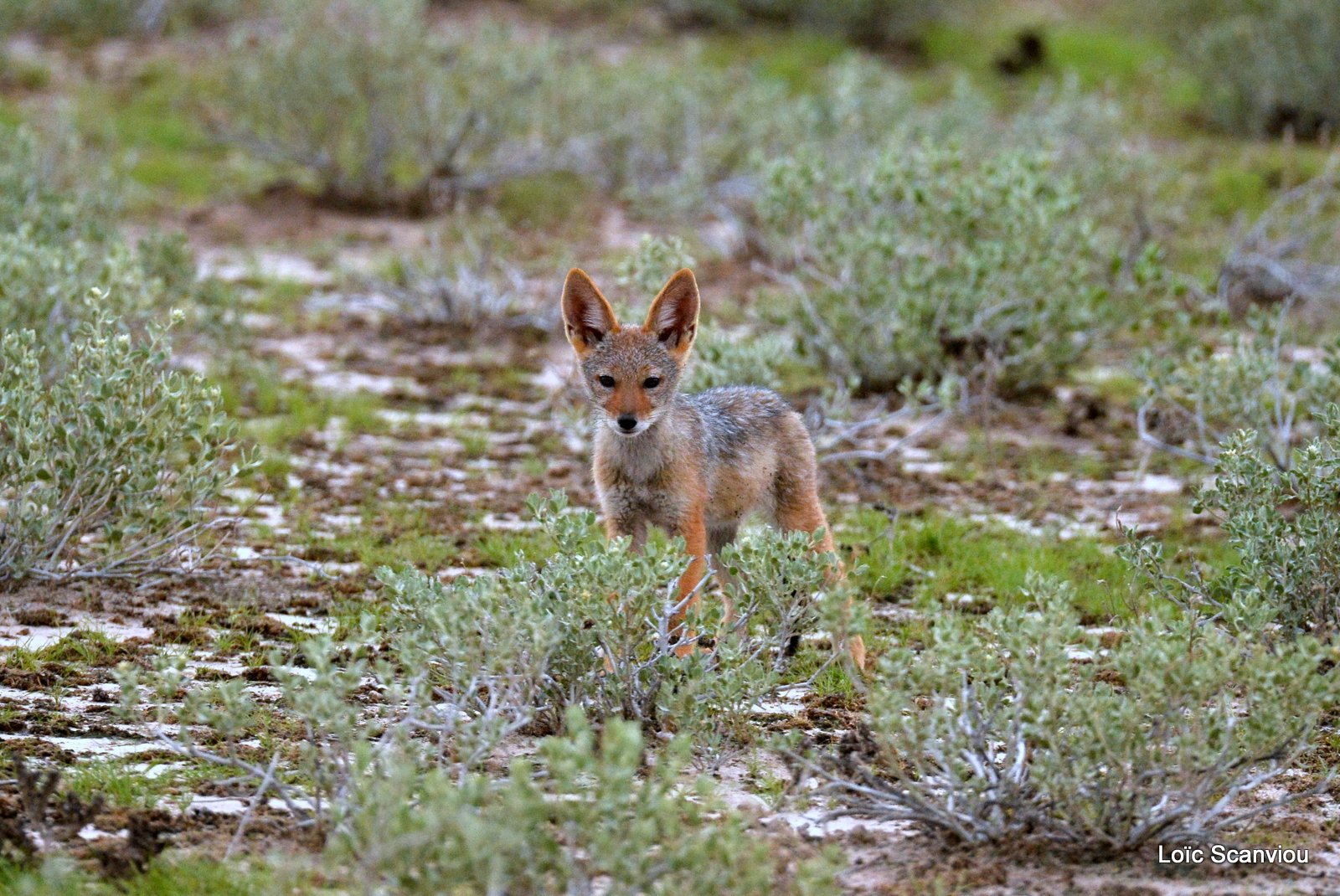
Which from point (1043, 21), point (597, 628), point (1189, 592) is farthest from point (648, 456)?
point (1043, 21)

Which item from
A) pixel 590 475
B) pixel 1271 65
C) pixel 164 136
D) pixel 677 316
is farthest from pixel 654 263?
pixel 1271 65

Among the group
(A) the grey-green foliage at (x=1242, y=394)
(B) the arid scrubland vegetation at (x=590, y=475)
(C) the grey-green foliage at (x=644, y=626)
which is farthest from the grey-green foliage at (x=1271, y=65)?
(C) the grey-green foliage at (x=644, y=626)

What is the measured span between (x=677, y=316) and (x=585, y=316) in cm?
34

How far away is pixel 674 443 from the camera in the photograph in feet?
18.6

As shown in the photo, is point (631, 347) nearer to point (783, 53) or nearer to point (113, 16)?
point (783, 53)

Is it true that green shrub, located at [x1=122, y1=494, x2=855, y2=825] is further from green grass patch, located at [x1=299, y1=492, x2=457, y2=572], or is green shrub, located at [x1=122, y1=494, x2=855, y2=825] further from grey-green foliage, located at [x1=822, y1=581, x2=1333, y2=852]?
green grass patch, located at [x1=299, y1=492, x2=457, y2=572]

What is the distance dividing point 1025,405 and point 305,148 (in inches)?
267

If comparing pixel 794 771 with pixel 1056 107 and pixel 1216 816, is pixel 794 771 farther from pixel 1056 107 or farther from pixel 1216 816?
pixel 1056 107

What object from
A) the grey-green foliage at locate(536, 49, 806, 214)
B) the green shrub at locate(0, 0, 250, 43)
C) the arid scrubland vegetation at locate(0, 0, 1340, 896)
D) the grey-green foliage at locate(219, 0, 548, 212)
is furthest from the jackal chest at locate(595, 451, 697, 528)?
the green shrub at locate(0, 0, 250, 43)

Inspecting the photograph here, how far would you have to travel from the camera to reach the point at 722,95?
14992 mm

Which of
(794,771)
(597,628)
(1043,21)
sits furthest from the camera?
(1043,21)

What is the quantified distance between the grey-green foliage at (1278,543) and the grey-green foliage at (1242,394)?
142 cm

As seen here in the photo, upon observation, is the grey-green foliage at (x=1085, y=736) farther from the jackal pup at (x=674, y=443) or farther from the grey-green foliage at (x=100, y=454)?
the grey-green foliage at (x=100, y=454)

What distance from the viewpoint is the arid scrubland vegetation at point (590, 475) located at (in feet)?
13.6
